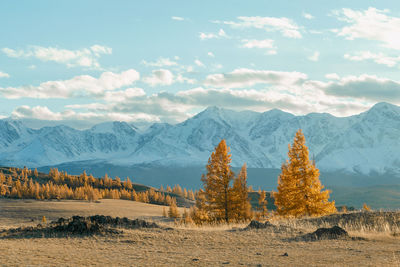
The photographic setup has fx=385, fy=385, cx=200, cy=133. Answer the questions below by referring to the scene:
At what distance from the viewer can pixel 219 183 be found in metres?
42.8

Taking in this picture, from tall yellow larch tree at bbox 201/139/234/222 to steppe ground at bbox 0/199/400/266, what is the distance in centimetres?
2175

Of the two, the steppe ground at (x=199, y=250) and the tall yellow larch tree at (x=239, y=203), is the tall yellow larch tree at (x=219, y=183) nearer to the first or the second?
the tall yellow larch tree at (x=239, y=203)

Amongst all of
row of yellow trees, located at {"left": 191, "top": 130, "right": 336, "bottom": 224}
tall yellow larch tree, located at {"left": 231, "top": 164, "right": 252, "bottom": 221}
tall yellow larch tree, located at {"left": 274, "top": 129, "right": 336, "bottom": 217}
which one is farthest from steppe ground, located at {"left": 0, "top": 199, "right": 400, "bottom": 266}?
tall yellow larch tree, located at {"left": 231, "top": 164, "right": 252, "bottom": 221}

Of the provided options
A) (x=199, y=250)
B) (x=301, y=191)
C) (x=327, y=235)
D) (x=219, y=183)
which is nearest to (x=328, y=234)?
(x=327, y=235)

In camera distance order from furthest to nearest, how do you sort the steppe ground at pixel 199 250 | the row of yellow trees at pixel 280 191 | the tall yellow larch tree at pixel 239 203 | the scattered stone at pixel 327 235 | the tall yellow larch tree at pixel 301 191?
the tall yellow larch tree at pixel 239 203, the row of yellow trees at pixel 280 191, the tall yellow larch tree at pixel 301 191, the scattered stone at pixel 327 235, the steppe ground at pixel 199 250

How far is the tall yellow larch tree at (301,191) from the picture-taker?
1556 inches

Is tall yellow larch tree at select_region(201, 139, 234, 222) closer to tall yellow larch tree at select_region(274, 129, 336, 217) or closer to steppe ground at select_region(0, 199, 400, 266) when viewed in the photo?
tall yellow larch tree at select_region(274, 129, 336, 217)

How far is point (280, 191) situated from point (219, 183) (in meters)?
6.68

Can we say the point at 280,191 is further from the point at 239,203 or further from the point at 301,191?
the point at 239,203

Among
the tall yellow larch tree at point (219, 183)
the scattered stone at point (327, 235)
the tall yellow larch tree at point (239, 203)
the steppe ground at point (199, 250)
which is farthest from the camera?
the tall yellow larch tree at point (239, 203)

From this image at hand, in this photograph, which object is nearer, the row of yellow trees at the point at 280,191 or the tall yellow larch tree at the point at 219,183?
the row of yellow trees at the point at 280,191

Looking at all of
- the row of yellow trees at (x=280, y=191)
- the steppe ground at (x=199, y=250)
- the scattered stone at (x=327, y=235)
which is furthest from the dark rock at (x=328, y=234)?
the row of yellow trees at (x=280, y=191)

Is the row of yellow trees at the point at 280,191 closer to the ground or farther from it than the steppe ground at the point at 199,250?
farther from it

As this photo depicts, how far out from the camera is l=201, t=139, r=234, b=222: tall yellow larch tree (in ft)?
140
